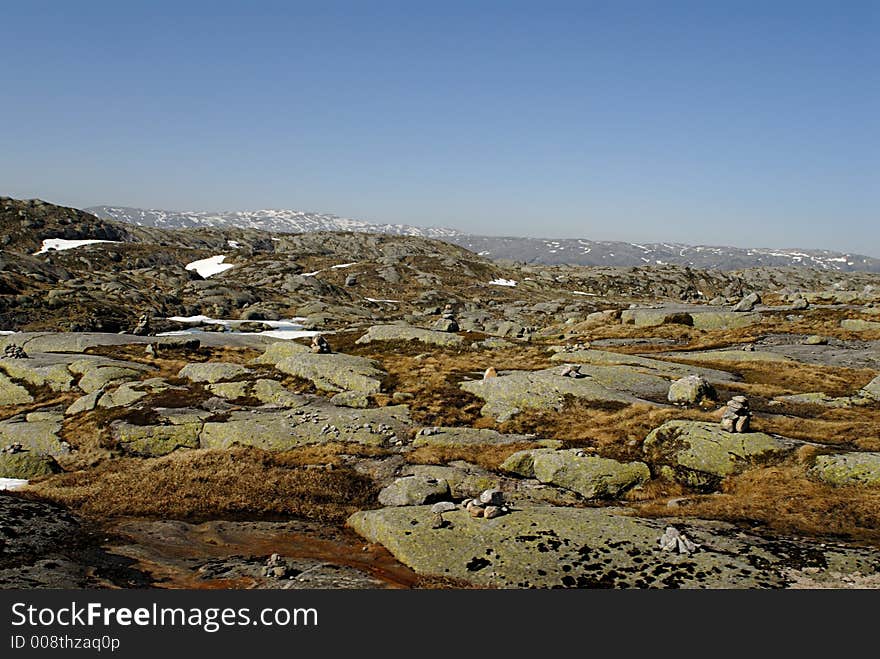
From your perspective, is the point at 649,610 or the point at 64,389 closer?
the point at 649,610

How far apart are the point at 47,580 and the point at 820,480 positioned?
90.9ft

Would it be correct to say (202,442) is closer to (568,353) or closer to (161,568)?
(161,568)

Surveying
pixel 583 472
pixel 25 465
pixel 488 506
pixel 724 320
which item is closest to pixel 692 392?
pixel 583 472

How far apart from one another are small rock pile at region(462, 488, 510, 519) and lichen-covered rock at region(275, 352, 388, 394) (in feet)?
64.3

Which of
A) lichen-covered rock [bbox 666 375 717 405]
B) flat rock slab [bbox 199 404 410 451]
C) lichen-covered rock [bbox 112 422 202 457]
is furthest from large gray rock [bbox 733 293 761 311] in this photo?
lichen-covered rock [bbox 112 422 202 457]

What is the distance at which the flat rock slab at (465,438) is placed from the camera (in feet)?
90.3

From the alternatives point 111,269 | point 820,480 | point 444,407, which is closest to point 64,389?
point 444,407

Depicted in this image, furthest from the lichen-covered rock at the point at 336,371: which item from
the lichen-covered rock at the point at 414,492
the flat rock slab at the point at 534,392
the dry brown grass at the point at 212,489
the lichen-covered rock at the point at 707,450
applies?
the lichen-covered rock at the point at 707,450

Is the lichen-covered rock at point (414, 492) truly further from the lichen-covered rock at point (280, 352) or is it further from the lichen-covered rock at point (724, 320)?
the lichen-covered rock at point (724, 320)

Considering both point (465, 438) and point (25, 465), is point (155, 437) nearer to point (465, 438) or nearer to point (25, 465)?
point (25, 465)

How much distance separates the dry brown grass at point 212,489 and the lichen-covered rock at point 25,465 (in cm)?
223

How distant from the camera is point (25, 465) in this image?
89.2ft

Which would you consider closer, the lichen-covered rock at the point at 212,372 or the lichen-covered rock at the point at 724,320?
the lichen-covered rock at the point at 212,372

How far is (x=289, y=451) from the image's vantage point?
2791cm
